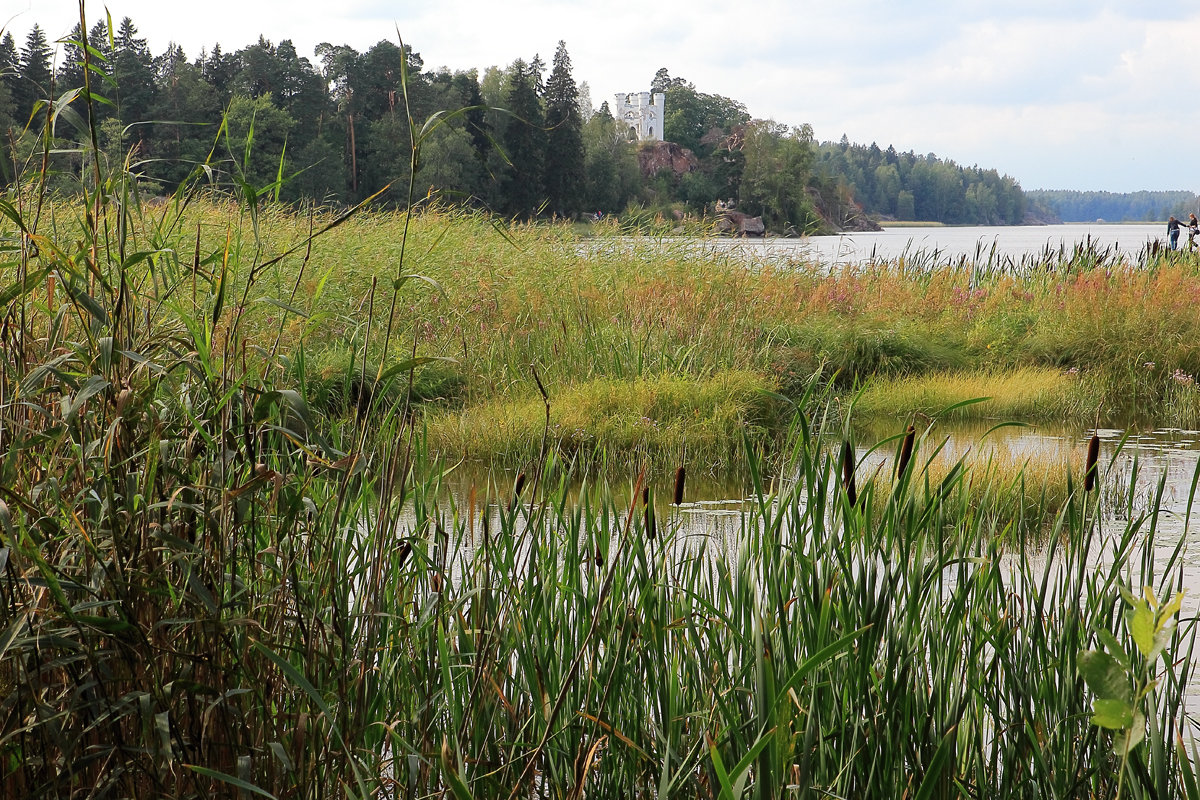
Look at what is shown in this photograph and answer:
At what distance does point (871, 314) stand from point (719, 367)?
3032 mm

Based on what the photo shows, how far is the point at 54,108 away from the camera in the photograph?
1.42 metres

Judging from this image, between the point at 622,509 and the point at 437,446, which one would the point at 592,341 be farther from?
the point at 622,509

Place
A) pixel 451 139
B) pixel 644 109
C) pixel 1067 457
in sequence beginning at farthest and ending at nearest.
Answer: pixel 644 109 < pixel 451 139 < pixel 1067 457

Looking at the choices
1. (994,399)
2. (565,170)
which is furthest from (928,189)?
(994,399)

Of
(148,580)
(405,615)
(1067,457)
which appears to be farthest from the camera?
(1067,457)

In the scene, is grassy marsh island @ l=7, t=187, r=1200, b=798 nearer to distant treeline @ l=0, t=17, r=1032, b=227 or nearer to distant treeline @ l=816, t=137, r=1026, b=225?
distant treeline @ l=0, t=17, r=1032, b=227

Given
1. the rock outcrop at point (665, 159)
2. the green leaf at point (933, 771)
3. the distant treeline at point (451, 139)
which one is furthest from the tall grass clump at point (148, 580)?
the rock outcrop at point (665, 159)

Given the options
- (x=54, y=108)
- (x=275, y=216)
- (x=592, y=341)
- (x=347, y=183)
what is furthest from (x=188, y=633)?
(x=347, y=183)

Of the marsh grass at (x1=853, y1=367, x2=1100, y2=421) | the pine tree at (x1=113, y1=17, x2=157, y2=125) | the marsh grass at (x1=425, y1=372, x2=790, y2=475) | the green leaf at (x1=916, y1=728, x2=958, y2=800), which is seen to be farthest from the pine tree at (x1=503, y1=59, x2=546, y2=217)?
the green leaf at (x1=916, y1=728, x2=958, y2=800)

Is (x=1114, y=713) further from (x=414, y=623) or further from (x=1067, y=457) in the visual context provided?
(x=1067, y=457)

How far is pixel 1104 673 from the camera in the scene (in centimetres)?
90

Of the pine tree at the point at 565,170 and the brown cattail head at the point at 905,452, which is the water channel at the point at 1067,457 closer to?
the brown cattail head at the point at 905,452

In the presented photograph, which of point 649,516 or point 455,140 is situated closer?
point 649,516

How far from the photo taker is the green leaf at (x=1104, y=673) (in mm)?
895
